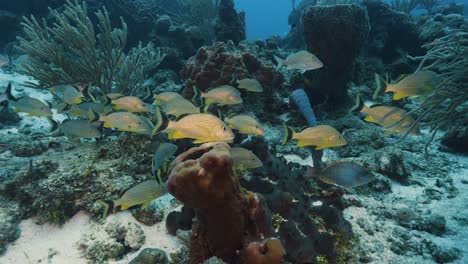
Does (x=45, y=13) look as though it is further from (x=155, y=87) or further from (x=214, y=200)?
(x=214, y=200)

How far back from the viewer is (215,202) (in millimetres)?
2469

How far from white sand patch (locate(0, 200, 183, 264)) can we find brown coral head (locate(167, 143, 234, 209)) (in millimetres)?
1602

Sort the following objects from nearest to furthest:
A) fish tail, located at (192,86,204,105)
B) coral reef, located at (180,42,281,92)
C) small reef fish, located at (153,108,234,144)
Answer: small reef fish, located at (153,108,234,144) < fish tail, located at (192,86,204,105) < coral reef, located at (180,42,281,92)

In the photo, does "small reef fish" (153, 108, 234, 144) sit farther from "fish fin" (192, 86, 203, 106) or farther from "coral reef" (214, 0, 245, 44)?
"coral reef" (214, 0, 245, 44)

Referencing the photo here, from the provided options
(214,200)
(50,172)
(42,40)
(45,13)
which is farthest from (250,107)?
(45,13)

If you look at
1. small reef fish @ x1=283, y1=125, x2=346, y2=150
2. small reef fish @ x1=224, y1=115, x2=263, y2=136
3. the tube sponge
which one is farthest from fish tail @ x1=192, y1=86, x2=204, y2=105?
the tube sponge

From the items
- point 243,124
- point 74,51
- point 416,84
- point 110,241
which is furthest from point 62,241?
point 74,51

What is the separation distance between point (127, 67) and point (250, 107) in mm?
3909

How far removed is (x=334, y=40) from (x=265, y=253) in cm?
611

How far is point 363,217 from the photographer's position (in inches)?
171

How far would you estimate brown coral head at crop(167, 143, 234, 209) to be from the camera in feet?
7.70

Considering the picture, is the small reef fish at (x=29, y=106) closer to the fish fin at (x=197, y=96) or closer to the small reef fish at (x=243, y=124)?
the fish fin at (x=197, y=96)

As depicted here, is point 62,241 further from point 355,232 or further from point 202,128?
point 355,232

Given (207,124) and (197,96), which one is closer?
(207,124)
